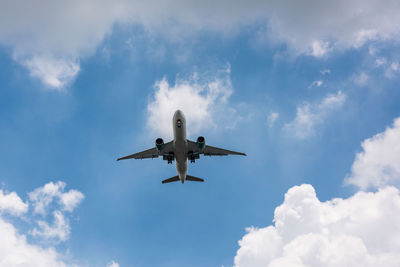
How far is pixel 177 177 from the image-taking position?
181ft

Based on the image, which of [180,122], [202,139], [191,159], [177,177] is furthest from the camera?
[177,177]

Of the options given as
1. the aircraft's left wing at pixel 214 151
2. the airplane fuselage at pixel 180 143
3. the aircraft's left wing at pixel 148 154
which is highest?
the aircraft's left wing at pixel 148 154

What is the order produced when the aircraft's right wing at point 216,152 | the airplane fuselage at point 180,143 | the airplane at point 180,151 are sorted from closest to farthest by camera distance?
the airplane fuselage at point 180,143, the airplane at point 180,151, the aircraft's right wing at point 216,152

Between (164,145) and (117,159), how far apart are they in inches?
393

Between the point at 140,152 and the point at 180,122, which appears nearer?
the point at 180,122

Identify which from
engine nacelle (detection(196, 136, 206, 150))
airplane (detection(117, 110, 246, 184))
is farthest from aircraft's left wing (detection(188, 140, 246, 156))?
engine nacelle (detection(196, 136, 206, 150))

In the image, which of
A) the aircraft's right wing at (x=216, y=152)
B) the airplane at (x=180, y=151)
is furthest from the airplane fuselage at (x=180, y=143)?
the aircraft's right wing at (x=216, y=152)

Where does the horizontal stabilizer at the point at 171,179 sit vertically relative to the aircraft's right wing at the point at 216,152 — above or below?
below

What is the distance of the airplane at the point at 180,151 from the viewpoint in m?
43.1

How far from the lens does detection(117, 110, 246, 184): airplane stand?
43.1 meters

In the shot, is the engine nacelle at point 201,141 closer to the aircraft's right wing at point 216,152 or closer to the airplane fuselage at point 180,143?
the airplane fuselage at point 180,143

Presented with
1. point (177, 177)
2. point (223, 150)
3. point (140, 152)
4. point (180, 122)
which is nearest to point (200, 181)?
point (177, 177)

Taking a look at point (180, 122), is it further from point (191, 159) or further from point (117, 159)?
point (117, 159)

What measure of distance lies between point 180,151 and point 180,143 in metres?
1.90
